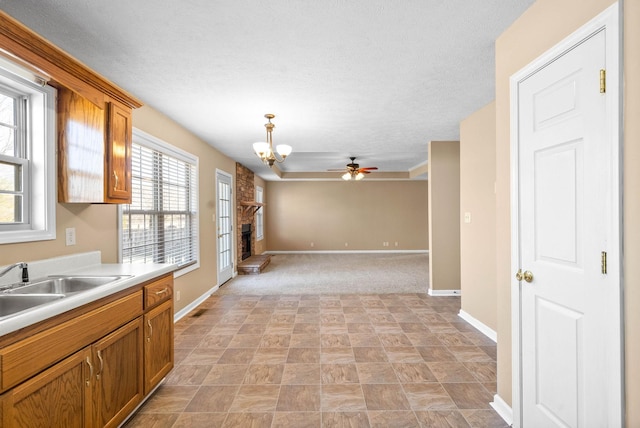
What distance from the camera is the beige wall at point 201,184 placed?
338 centimetres

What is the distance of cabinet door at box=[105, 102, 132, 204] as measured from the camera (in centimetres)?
222

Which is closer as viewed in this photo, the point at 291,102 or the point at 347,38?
the point at 347,38

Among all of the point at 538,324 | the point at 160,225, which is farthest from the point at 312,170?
the point at 538,324

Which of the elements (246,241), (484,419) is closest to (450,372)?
(484,419)

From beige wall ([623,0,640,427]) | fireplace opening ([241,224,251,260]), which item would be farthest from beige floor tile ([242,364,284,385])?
fireplace opening ([241,224,251,260])

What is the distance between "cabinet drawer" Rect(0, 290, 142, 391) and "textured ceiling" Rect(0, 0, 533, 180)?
169cm

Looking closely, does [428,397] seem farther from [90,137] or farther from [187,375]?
[90,137]

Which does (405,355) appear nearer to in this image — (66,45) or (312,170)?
(66,45)

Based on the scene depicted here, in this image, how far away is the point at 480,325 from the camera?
3.44 m

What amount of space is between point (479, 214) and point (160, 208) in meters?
3.79

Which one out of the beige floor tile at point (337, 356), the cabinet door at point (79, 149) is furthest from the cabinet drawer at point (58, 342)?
the beige floor tile at point (337, 356)

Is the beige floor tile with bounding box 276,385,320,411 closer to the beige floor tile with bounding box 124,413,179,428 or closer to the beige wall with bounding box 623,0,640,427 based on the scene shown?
the beige floor tile with bounding box 124,413,179,428

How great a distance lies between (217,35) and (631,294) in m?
2.48

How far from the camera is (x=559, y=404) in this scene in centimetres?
150
